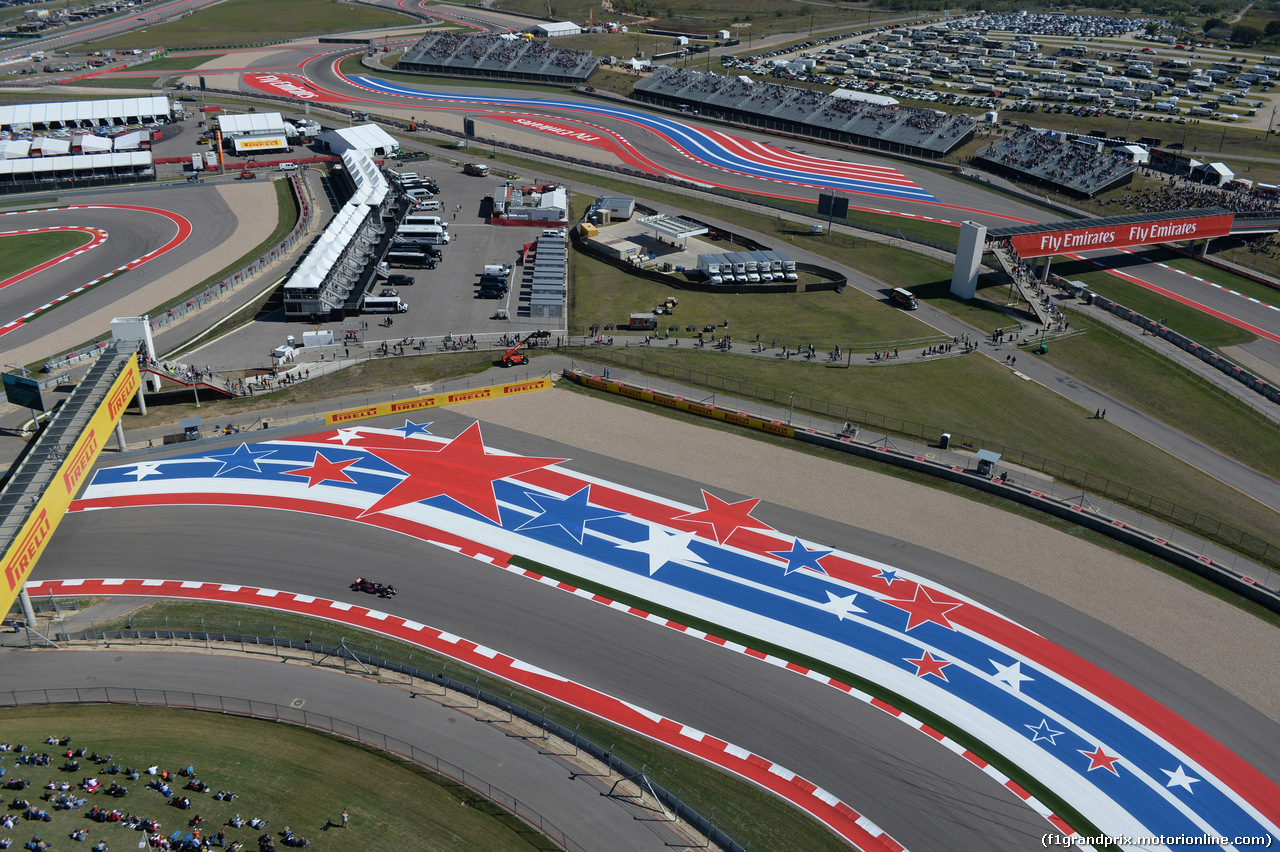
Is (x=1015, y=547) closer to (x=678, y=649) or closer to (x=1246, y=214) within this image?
(x=678, y=649)

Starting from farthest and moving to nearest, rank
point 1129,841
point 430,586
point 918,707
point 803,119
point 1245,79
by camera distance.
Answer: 1. point 1245,79
2. point 803,119
3. point 430,586
4. point 918,707
5. point 1129,841

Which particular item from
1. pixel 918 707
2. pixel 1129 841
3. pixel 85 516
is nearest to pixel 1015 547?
pixel 918 707

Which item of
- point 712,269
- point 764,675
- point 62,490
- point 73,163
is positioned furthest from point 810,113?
point 62,490

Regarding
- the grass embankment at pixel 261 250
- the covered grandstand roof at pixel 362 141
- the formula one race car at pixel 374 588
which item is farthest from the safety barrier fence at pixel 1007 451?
Answer: the covered grandstand roof at pixel 362 141

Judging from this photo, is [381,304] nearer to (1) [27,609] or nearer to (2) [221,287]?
(2) [221,287]

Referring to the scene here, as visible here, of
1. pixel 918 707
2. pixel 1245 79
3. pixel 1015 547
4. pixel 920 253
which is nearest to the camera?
pixel 918 707

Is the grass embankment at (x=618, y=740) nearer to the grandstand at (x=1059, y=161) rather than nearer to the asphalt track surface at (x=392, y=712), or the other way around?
the asphalt track surface at (x=392, y=712)

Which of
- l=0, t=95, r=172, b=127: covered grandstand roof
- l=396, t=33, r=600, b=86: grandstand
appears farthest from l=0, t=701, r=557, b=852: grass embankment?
l=396, t=33, r=600, b=86: grandstand
